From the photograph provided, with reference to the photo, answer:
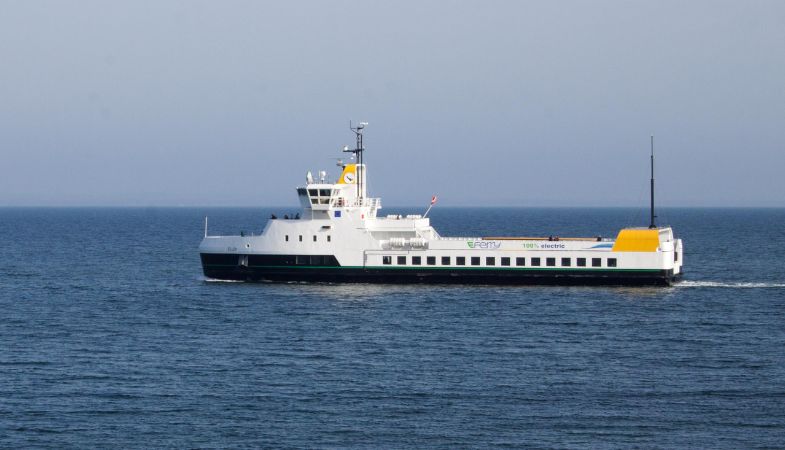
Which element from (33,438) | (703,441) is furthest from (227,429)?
(703,441)

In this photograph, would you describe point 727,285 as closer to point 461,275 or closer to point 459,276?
point 461,275

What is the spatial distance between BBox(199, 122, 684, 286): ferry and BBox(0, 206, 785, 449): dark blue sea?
126 cm

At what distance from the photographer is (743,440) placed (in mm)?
37906

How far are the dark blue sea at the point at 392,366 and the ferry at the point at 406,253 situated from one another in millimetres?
1260

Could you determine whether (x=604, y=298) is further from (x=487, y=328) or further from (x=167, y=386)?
(x=167, y=386)

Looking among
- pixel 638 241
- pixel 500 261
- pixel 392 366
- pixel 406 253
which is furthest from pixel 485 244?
pixel 392 366

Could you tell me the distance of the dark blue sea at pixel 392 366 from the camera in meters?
39.3

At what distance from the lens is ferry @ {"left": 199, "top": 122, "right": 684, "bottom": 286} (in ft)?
249

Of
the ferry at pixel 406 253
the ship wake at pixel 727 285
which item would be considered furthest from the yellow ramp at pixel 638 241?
the ship wake at pixel 727 285

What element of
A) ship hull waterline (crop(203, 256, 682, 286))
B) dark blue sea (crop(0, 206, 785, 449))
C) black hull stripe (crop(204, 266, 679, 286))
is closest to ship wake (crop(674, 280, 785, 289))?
dark blue sea (crop(0, 206, 785, 449))

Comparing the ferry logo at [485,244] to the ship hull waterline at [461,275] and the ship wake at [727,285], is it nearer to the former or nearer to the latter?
the ship hull waterline at [461,275]

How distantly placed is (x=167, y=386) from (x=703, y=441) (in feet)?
70.3

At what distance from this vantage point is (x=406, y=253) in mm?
77625

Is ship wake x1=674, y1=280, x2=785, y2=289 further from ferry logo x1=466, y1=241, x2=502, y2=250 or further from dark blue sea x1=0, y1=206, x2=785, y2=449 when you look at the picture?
ferry logo x1=466, y1=241, x2=502, y2=250
